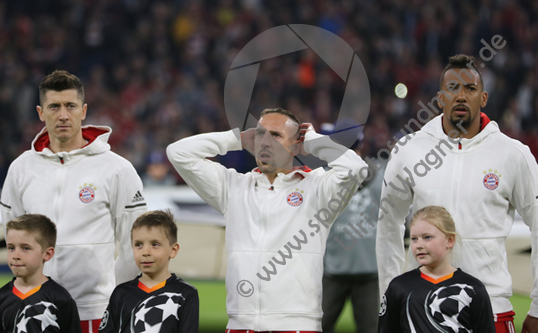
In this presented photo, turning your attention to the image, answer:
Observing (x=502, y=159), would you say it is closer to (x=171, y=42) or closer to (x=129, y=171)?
(x=129, y=171)

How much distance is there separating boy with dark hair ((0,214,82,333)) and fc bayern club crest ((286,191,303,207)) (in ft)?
4.03

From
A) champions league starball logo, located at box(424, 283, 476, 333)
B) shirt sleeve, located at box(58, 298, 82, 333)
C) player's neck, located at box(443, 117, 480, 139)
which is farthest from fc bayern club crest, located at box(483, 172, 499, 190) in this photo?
shirt sleeve, located at box(58, 298, 82, 333)

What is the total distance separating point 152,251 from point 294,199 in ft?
2.61

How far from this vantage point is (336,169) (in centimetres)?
363

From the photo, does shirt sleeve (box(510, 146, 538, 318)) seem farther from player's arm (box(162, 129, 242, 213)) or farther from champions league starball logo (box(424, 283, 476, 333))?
player's arm (box(162, 129, 242, 213))

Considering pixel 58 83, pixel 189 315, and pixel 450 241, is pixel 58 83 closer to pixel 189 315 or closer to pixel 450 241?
pixel 189 315

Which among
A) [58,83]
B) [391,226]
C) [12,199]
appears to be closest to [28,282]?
[12,199]

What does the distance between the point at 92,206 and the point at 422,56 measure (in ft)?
33.6

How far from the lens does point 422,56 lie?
1295 centimetres

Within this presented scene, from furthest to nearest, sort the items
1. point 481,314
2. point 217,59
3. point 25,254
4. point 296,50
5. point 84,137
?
point 217,59 → point 296,50 → point 84,137 → point 25,254 → point 481,314

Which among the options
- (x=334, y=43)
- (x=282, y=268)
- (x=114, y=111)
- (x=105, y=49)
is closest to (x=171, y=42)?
(x=105, y=49)

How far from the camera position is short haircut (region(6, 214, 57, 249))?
3.51 m

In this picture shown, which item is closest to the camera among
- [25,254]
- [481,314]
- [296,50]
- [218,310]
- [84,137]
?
[481,314]

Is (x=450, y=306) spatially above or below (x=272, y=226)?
below
